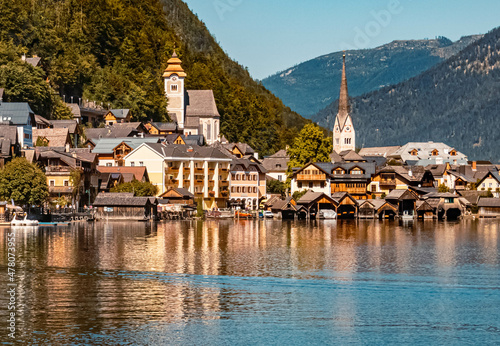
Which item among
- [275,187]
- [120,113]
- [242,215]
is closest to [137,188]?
[242,215]

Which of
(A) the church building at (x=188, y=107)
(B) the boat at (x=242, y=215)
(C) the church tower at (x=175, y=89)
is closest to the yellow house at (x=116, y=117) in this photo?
(A) the church building at (x=188, y=107)

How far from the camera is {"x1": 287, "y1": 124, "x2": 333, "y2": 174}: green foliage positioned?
4793 inches

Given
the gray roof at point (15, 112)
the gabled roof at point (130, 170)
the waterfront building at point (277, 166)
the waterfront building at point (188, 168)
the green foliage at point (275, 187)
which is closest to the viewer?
the gray roof at point (15, 112)

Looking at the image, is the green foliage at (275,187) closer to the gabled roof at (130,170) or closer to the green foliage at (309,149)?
the green foliage at (309,149)

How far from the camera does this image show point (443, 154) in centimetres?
18288

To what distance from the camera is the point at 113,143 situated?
118m

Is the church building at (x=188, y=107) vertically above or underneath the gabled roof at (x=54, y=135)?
above

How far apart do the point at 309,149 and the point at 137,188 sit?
30503 millimetres

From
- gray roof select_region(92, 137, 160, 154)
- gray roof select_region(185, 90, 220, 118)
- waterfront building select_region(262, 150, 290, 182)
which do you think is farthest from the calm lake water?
gray roof select_region(185, 90, 220, 118)

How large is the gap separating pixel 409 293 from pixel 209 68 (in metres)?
150

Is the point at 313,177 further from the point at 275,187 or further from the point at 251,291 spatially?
the point at 251,291

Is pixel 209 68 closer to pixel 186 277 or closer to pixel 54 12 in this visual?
pixel 54 12

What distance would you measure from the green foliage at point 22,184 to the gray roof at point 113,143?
31812 millimetres

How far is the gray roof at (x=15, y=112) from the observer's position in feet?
334
